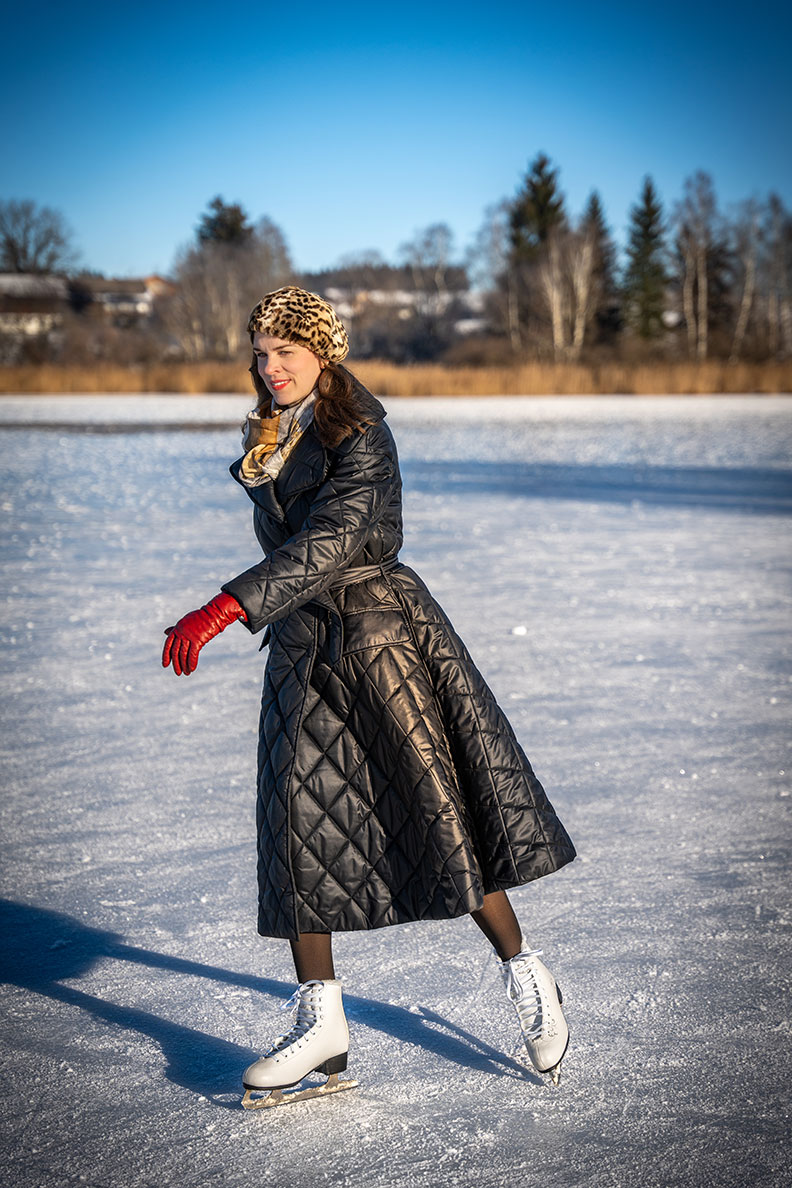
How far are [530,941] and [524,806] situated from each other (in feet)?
2.13

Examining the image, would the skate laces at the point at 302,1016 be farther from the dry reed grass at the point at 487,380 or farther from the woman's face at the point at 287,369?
the dry reed grass at the point at 487,380

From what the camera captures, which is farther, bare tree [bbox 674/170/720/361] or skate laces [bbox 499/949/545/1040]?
bare tree [bbox 674/170/720/361]

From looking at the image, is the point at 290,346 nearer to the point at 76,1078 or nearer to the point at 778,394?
the point at 76,1078

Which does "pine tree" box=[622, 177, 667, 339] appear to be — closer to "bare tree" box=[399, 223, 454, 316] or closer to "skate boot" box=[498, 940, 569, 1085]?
"bare tree" box=[399, 223, 454, 316]

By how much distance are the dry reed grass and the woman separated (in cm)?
2422

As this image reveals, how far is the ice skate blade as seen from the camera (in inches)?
73.1

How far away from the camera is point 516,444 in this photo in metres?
16.4

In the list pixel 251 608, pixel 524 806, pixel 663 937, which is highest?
pixel 251 608

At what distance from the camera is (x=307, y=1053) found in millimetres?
1874

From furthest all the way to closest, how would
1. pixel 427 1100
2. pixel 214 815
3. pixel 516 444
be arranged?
pixel 516 444, pixel 214 815, pixel 427 1100

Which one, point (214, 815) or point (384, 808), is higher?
point (384, 808)

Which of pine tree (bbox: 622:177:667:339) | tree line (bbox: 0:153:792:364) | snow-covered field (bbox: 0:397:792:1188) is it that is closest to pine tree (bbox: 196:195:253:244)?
tree line (bbox: 0:153:792:364)

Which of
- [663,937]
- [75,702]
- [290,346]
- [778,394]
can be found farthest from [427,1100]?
[778,394]

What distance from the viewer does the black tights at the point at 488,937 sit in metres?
1.92
